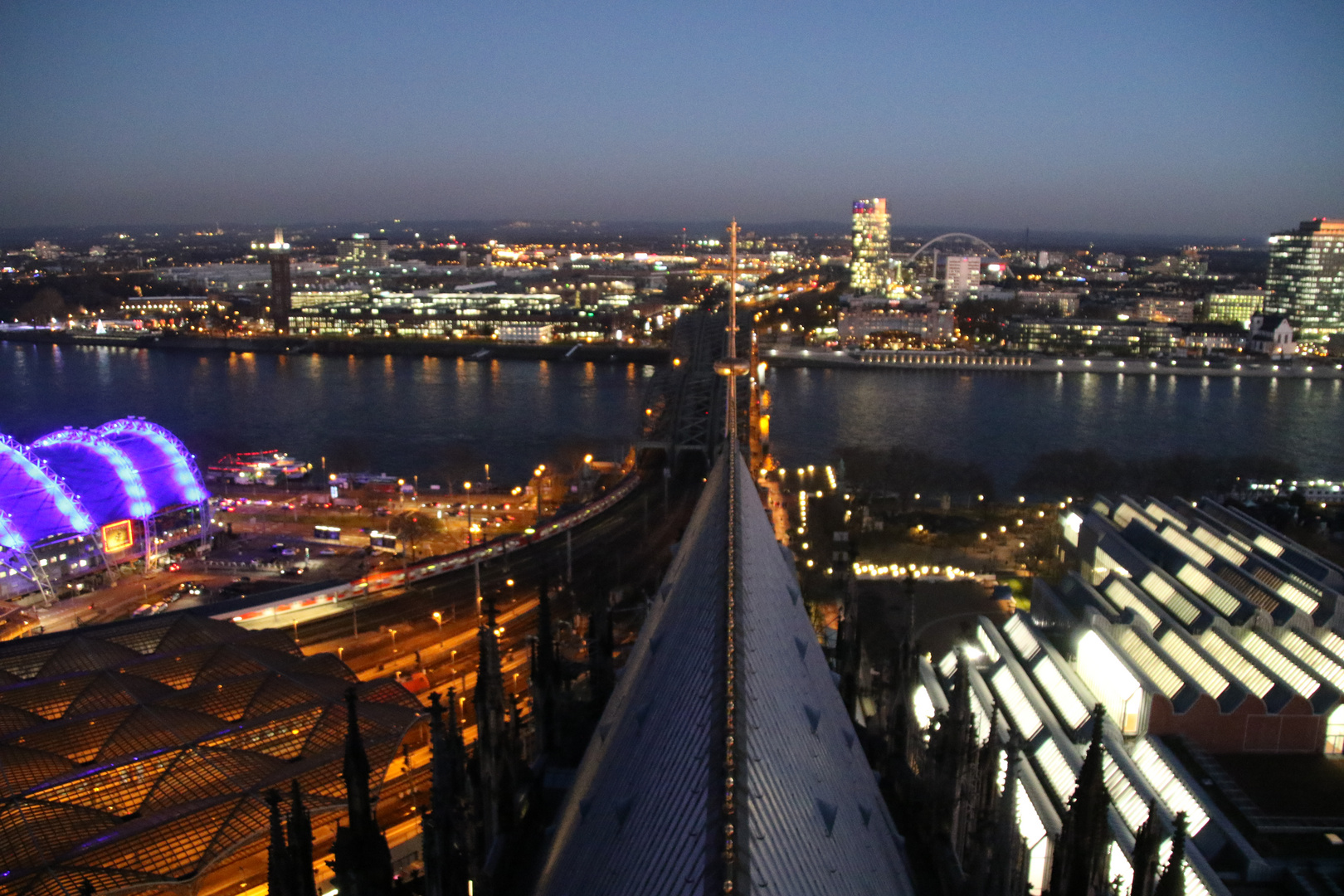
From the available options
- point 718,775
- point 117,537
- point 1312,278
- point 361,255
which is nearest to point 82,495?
point 117,537

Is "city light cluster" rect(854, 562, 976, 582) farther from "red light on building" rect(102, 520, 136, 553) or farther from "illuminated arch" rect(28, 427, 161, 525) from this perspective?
"red light on building" rect(102, 520, 136, 553)

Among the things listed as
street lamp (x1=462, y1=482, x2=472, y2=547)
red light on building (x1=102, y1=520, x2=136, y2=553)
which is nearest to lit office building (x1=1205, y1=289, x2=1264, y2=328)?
street lamp (x1=462, y1=482, x2=472, y2=547)

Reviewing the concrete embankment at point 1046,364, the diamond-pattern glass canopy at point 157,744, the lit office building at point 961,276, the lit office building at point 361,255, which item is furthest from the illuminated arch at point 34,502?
the lit office building at point 361,255

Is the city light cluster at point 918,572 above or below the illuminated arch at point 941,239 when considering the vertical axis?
below

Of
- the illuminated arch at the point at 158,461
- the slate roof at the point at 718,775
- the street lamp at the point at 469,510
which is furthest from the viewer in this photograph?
A: the illuminated arch at the point at 158,461

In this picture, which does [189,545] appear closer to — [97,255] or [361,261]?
[361,261]

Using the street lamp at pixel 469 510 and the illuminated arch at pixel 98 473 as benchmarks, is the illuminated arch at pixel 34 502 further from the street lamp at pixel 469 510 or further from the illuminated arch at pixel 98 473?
the street lamp at pixel 469 510

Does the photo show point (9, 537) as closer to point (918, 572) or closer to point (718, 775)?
point (918, 572)
